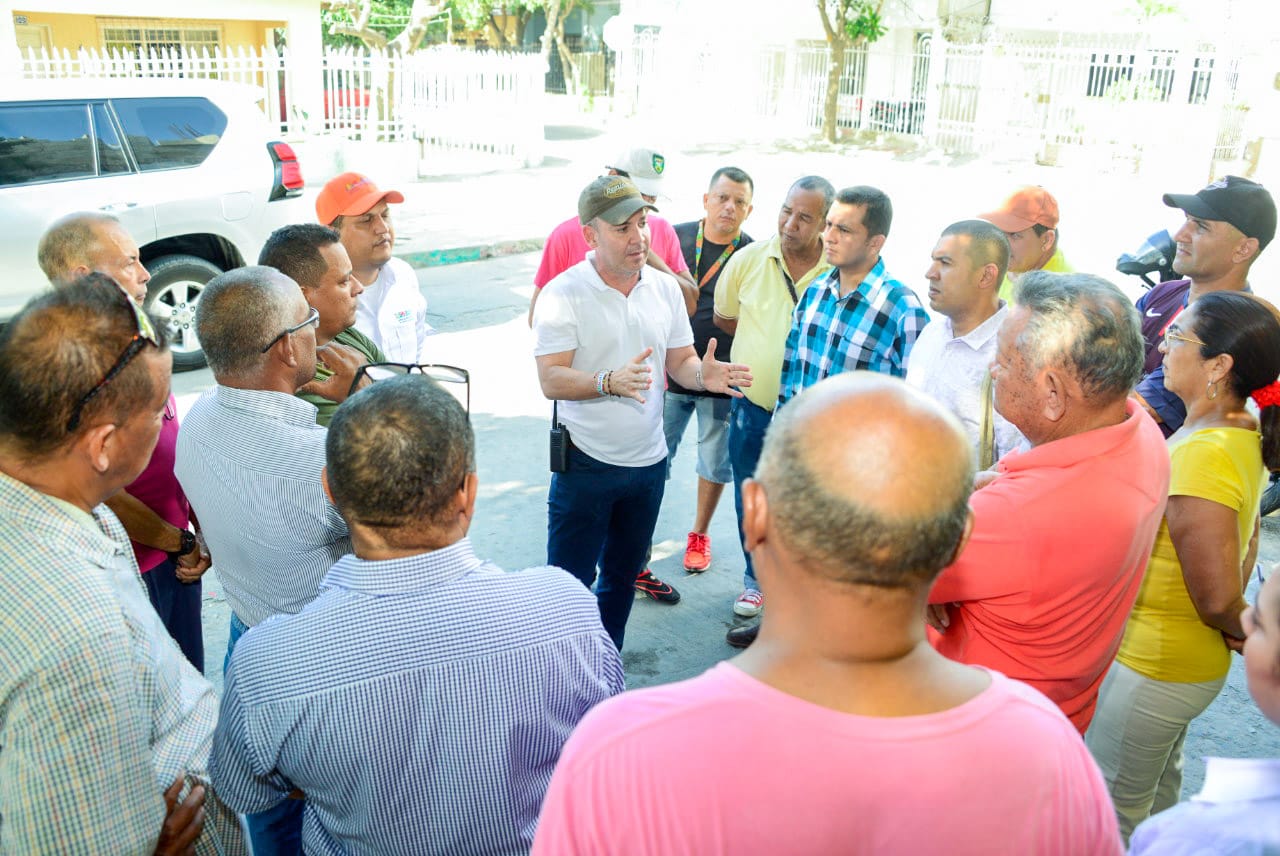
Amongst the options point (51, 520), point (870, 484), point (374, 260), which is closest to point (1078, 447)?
point (870, 484)

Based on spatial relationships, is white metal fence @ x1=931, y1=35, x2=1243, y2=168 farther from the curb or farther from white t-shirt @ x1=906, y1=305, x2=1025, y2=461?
white t-shirt @ x1=906, y1=305, x2=1025, y2=461

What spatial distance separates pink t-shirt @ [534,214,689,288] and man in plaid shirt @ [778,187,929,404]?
1.12 metres

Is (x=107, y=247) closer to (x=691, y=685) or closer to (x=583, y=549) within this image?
(x=583, y=549)

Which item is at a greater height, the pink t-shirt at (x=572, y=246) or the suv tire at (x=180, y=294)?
the pink t-shirt at (x=572, y=246)

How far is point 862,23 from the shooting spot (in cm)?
2477

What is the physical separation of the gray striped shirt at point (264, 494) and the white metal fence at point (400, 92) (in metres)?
12.5

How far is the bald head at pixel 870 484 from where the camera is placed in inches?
50.6

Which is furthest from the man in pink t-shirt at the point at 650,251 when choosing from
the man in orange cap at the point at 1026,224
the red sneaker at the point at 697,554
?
the man in orange cap at the point at 1026,224

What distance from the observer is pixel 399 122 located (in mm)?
17047

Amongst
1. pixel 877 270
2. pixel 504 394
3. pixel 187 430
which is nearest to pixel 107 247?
pixel 187 430

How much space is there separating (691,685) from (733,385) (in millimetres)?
2816

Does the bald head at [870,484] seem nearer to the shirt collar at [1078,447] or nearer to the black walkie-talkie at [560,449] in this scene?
the shirt collar at [1078,447]

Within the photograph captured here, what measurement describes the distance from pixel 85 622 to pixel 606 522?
2.46 meters

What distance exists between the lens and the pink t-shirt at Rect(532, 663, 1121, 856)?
1.24 m
